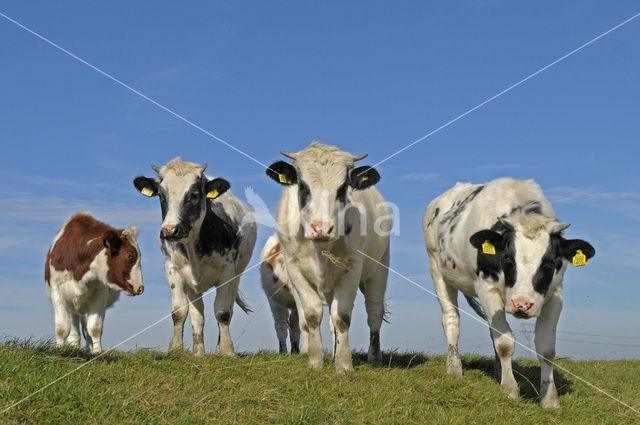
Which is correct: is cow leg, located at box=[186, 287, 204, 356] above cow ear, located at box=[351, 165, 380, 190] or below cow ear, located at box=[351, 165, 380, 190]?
below

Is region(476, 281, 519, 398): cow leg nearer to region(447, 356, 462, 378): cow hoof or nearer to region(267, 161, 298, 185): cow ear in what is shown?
region(447, 356, 462, 378): cow hoof

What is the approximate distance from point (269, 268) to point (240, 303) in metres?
1.07

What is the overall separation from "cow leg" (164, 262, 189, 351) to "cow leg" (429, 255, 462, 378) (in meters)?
4.27

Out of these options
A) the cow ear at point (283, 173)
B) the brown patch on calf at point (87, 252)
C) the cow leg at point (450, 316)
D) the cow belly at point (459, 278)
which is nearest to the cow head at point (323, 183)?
the cow ear at point (283, 173)

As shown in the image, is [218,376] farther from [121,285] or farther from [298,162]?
[121,285]

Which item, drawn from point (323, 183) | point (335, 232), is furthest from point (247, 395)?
point (323, 183)

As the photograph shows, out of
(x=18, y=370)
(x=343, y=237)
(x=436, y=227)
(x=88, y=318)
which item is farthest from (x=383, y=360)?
(x=18, y=370)

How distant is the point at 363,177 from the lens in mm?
9602

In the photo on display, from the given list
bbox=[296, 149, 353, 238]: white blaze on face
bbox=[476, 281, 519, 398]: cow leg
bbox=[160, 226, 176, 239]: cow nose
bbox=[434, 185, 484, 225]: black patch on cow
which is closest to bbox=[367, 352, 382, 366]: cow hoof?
bbox=[434, 185, 484, 225]: black patch on cow

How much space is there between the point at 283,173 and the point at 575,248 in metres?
4.08

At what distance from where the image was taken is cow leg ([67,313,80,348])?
1190cm

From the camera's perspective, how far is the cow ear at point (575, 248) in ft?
26.9

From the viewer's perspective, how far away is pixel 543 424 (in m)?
7.66

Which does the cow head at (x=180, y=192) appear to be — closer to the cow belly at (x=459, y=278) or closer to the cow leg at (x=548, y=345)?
the cow belly at (x=459, y=278)
